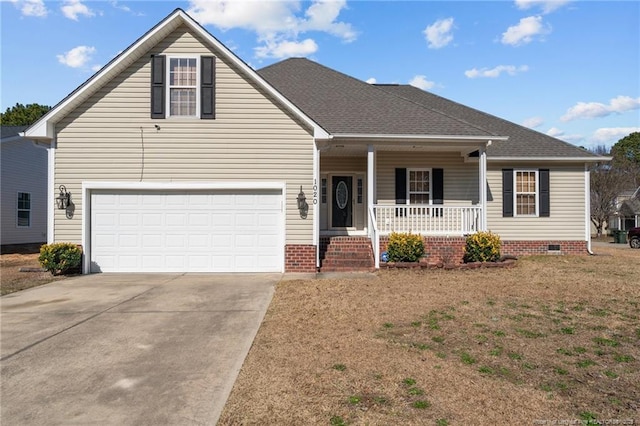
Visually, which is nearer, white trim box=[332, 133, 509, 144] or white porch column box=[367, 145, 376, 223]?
white trim box=[332, 133, 509, 144]

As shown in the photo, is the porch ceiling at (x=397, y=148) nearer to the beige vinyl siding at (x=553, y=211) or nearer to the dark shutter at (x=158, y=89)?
the beige vinyl siding at (x=553, y=211)

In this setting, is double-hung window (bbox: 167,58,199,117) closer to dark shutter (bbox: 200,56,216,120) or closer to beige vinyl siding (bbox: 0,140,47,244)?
dark shutter (bbox: 200,56,216,120)

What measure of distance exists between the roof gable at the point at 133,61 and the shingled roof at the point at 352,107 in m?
0.76

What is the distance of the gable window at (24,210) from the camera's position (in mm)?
18625

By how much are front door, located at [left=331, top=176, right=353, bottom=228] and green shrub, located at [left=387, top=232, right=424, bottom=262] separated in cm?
322

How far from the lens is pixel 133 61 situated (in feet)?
34.7

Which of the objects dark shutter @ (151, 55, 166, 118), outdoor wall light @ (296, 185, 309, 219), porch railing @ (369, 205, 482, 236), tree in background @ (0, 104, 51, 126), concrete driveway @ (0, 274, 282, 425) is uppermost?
tree in background @ (0, 104, 51, 126)

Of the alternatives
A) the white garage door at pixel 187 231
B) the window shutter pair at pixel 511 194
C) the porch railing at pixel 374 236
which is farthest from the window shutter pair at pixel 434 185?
the white garage door at pixel 187 231

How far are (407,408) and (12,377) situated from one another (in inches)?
159

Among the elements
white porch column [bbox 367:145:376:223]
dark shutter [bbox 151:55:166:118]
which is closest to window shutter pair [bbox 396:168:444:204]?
white porch column [bbox 367:145:376:223]

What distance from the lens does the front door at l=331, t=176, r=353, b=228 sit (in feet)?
45.0

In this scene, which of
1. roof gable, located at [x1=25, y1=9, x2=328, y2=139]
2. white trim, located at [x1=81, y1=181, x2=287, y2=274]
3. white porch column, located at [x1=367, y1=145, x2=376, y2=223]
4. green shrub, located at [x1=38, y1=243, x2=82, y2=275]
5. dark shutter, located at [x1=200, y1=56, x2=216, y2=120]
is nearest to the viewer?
green shrub, located at [x1=38, y1=243, x2=82, y2=275]

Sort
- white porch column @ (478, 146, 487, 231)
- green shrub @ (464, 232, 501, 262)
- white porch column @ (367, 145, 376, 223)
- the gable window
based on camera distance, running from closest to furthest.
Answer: green shrub @ (464, 232, 501, 262), white porch column @ (367, 145, 376, 223), white porch column @ (478, 146, 487, 231), the gable window

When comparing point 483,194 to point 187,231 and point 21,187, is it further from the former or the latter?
point 21,187
